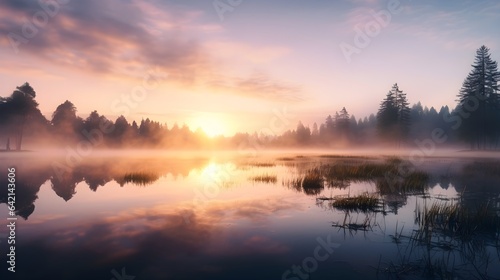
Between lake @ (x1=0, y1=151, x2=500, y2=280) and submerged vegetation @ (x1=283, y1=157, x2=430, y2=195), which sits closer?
lake @ (x1=0, y1=151, x2=500, y2=280)

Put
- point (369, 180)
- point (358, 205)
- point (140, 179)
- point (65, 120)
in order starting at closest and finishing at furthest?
point (358, 205)
point (369, 180)
point (140, 179)
point (65, 120)

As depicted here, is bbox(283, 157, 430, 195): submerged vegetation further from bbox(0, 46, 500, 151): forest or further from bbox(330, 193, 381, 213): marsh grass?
bbox(0, 46, 500, 151): forest

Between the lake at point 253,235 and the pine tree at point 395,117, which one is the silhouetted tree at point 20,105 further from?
the pine tree at point 395,117

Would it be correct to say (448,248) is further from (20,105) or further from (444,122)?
(444,122)

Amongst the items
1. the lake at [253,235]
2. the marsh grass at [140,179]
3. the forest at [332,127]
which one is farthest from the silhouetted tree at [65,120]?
the lake at [253,235]

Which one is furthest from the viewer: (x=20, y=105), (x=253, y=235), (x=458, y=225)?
(x=20, y=105)

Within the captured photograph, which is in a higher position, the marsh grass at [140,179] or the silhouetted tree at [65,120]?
the silhouetted tree at [65,120]

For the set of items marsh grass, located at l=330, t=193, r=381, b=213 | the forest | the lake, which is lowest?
the lake

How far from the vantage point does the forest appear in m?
56.2

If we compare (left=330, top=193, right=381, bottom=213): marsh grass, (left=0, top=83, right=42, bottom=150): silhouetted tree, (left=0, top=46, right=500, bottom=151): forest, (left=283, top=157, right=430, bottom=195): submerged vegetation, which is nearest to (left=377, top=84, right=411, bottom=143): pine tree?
(left=0, top=46, right=500, bottom=151): forest

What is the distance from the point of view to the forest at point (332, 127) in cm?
5624

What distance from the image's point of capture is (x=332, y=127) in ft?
398

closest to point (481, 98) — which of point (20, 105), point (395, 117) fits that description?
point (395, 117)

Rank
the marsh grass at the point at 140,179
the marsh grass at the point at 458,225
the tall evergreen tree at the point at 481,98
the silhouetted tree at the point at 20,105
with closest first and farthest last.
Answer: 1. the marsh grass at the point at 458,225
2. the marsh grass at the point at 140,179
3. the tall evergreen tree at the point at 481,98
4. the silhouetted tree at the point at 20,105
